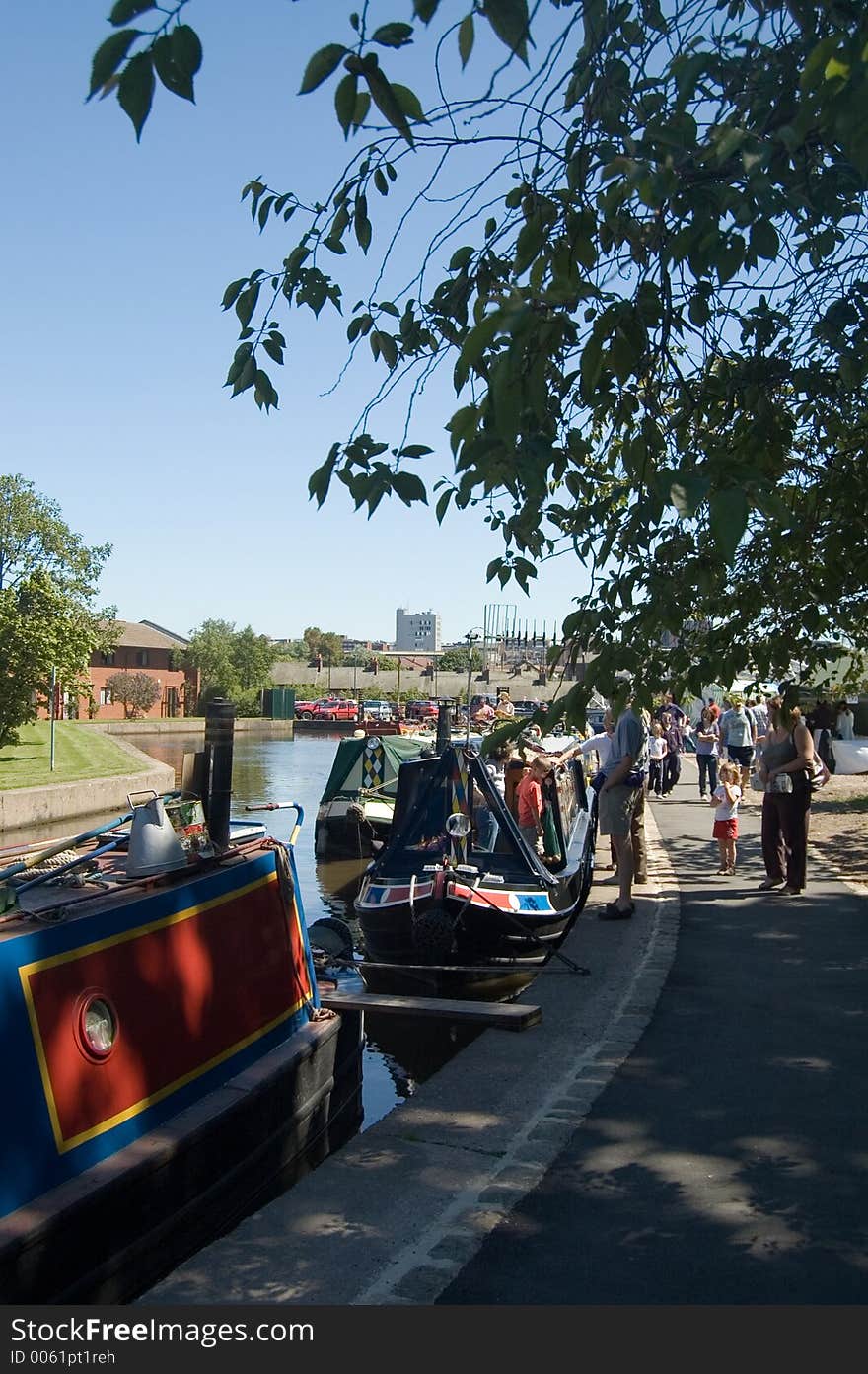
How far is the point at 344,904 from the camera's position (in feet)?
54.7

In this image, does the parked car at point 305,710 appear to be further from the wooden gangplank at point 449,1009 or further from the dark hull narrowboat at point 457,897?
the wooden gangplank at point 449,1009

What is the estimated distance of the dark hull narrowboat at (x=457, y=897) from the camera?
9109 millimetres

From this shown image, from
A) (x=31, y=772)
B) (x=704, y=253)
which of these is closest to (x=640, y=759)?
(x=704, y=253)

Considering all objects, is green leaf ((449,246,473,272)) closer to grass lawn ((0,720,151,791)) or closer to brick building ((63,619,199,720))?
grass lawn ((0,720,151,791))

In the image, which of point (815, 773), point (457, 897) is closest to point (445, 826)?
point (457, 897)

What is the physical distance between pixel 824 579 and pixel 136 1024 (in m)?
4.21

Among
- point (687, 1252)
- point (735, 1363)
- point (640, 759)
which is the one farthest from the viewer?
point (640, 759)

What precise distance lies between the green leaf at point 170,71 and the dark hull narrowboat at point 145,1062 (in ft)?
10.3

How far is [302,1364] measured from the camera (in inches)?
139

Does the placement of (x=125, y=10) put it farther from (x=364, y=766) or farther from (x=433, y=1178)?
(x=364, y=766)

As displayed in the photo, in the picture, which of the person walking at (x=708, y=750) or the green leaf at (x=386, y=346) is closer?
the green leaf at (x=386, y=346)

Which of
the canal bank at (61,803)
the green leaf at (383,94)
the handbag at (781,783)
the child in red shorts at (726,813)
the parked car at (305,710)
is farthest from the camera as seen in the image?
the parked car at (305,710)

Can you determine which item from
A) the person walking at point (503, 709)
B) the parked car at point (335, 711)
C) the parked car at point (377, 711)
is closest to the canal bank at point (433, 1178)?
the person walking at point (503, 709)

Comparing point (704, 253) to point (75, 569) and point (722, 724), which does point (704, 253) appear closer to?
point (722, 724)
